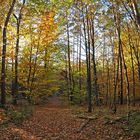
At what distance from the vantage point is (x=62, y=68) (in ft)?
151

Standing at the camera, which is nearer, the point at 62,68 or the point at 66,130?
the point at 66,130

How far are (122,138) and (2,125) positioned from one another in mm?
6033

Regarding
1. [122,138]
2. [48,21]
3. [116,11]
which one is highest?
[48,21]

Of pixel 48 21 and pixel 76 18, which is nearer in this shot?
pixel 76 18

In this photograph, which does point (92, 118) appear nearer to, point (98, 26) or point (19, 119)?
point (19, 119)

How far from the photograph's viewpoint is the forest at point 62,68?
45.8 ft

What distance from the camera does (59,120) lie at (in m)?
17.8

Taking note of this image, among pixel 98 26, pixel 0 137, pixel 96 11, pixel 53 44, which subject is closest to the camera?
pixel 0 137

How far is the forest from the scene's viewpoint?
1395cm

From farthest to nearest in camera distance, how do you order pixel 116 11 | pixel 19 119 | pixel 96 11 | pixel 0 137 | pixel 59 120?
pixel 96 11 < pixel 116 11 < pixel 59 120 < pixel 19 119 < pixel 0 137

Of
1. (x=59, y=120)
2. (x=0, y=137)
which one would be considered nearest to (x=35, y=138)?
(x=0, y=137)

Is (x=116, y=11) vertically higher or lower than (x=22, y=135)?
higher

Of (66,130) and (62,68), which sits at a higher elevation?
(62,68)

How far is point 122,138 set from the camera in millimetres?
11953
